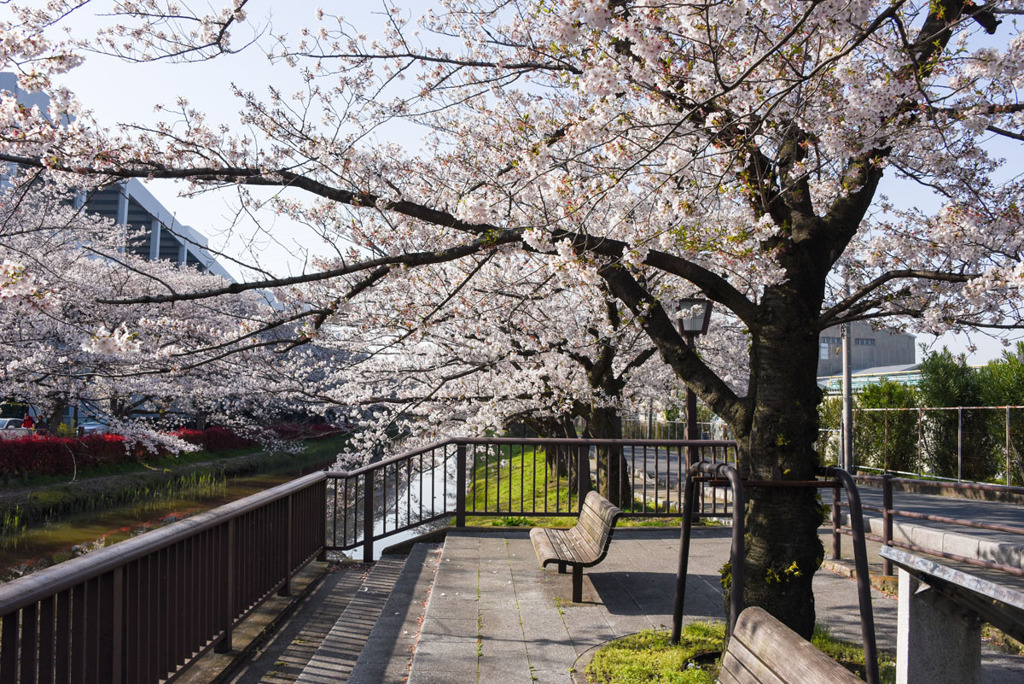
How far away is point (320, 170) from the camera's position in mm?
7887

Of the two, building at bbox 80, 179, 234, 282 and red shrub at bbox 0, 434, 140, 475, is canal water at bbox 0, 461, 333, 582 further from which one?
building at bbox 80, 179, 234, 282

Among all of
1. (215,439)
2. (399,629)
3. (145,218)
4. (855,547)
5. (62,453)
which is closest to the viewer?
(855,547)

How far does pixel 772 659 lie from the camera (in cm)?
263

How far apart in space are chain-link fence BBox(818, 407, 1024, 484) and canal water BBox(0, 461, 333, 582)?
16.5m

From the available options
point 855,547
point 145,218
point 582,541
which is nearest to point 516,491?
point 582,541

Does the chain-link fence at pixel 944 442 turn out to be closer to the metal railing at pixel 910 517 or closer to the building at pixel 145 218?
the metal railing at pixel 910 517

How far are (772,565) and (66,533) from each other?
49.8ft

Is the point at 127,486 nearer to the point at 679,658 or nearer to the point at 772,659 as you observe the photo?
the point at 679,658

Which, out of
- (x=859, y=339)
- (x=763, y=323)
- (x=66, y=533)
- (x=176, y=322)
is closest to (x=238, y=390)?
(x=66, y=533)

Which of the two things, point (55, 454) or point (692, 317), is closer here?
point (692, 317)

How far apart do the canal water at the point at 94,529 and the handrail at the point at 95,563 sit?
677cm

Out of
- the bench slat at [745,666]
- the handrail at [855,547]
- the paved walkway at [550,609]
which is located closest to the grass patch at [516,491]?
the paved walkway at [550,609]

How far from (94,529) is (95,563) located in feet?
47.2

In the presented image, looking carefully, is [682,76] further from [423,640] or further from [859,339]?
[859,339]
